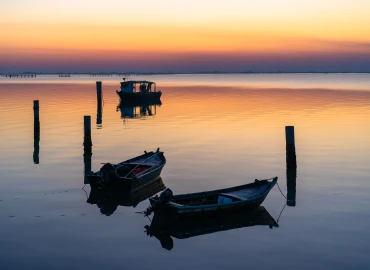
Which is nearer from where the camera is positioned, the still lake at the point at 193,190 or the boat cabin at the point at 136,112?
the still lake at the point at 193,190

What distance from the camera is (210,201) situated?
19125 millimetres

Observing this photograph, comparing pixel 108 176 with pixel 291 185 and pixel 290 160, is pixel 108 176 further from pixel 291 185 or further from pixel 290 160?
pixel 290 160

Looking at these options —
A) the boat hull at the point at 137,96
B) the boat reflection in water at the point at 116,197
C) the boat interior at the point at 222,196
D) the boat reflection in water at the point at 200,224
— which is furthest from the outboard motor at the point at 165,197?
the boat hull at the point at 137,96

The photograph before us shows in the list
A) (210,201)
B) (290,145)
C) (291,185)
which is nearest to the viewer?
(210,201)

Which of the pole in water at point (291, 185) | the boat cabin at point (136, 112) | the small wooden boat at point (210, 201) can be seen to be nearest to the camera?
the small wooden boat at point (210, 201)

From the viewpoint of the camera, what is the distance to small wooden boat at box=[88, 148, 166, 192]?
21344mm

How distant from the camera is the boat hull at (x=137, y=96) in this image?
7656 cm

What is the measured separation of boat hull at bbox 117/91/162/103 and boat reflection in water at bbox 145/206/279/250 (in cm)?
5932

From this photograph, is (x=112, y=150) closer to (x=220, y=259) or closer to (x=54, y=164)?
(x=54, y=164)

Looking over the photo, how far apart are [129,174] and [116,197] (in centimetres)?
145

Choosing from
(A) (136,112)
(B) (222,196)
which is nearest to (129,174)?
(B) (222,196)

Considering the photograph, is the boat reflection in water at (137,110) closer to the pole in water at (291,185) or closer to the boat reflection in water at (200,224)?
the pole in water at (291,185)

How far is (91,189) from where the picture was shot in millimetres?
21891

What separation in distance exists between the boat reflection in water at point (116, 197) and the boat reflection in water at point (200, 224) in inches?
116
